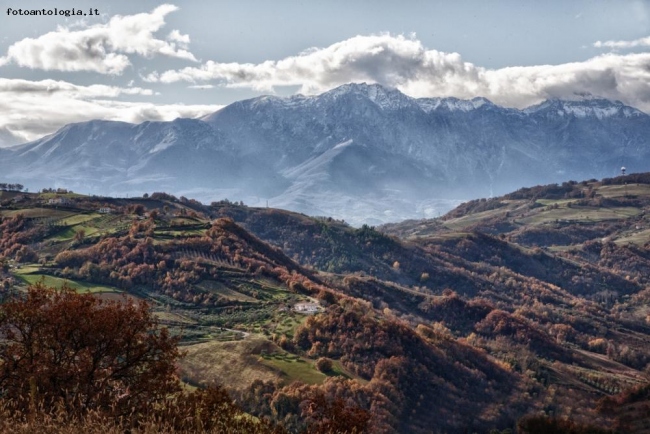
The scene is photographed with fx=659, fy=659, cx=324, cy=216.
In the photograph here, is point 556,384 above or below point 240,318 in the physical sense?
below

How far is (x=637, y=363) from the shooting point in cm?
19300

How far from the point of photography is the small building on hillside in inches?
5576

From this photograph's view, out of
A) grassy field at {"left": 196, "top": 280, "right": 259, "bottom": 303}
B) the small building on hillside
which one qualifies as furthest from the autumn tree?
grassy field at {"left": 196, "top": 280, "right": 259, "bottom": 303}

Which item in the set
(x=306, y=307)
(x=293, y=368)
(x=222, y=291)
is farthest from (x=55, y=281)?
(x=293, y=368)

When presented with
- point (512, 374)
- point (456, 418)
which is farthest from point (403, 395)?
point (512, 374)

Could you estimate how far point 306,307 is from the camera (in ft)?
472

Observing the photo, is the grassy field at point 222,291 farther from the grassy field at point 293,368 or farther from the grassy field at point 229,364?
the grassy field at point 293,368

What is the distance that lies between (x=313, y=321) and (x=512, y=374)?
47.4 m

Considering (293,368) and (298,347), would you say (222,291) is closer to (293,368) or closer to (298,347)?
(298,347)

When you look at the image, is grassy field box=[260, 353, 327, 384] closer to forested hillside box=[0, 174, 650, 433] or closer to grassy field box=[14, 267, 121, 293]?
forested hillside box=[0, 174, 650, 433]

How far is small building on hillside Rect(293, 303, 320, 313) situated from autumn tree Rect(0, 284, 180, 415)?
10336 centimetres

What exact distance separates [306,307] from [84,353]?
10849 cm

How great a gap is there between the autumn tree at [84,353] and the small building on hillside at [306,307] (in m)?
103

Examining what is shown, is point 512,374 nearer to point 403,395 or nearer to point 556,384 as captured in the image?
point 556,384
